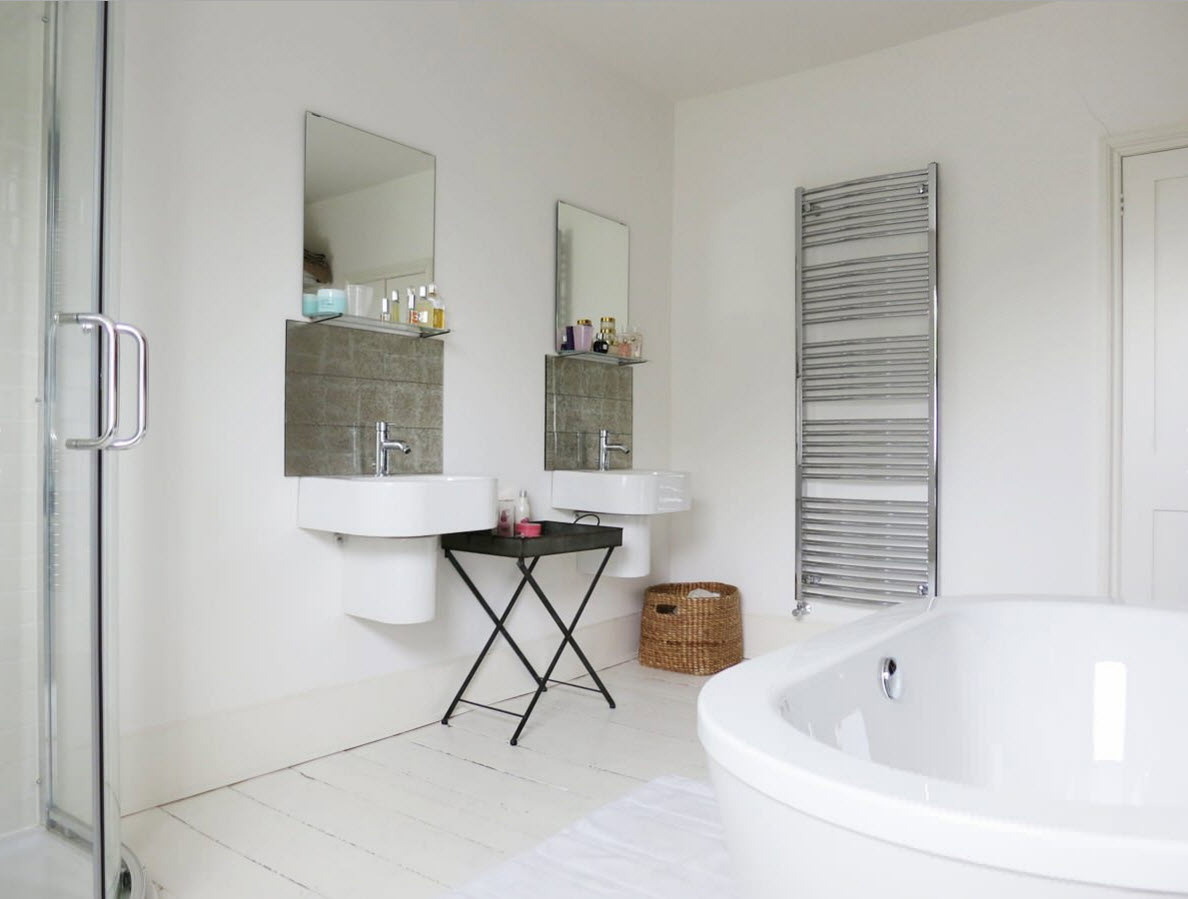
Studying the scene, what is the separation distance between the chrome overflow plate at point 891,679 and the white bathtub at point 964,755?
0.04 feet

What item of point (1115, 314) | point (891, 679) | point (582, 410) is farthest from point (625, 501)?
point (1115, 314)

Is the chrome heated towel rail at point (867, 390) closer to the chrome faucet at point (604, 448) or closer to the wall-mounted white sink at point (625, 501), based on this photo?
the wall-mounted white sink at point (625, 501)

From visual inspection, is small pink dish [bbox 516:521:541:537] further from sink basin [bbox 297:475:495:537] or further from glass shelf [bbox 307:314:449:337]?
glass shelf [bbox 307:314:449:337]

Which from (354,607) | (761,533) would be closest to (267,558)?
(354,607)

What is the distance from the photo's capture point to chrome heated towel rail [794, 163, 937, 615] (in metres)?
3.62

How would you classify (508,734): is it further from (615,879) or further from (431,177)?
(431,177)

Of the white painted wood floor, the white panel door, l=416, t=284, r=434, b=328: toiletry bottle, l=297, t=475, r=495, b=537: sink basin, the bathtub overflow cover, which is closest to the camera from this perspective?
the bathtub overflow cover

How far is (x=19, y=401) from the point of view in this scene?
4.77 ft

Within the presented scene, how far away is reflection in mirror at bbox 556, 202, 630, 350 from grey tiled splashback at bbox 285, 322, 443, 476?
2.55 ft

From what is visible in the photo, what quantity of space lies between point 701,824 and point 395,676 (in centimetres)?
121

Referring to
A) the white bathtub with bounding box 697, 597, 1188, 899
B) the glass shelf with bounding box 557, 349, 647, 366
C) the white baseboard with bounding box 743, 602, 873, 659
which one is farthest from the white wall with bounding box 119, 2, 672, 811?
the white bathtub with bounding box 697, 597, 1188, 899

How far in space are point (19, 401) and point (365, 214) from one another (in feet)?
5.27

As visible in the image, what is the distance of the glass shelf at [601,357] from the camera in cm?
369

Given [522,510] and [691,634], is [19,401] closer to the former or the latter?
[522,510]
